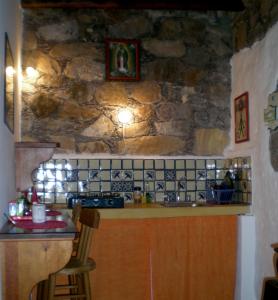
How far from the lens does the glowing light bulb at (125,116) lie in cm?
422

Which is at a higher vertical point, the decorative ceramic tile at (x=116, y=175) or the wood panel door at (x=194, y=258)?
the decorative ceramic tile at (x=116, y=175)

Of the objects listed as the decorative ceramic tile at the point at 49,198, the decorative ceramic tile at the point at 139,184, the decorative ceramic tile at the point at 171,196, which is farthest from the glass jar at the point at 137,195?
the decorative ceramic tile at the point at 49,198

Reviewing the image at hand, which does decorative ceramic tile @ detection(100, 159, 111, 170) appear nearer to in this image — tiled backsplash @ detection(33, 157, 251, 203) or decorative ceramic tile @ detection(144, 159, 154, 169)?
tiled backsplash @ detection(33, 157, 251, 203)

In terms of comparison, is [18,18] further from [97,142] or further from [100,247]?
[100,247]

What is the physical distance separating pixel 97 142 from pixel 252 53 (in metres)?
1.57

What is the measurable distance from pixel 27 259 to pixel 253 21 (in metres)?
2.74

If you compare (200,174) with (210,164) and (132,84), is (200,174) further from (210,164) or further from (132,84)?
(132,84)

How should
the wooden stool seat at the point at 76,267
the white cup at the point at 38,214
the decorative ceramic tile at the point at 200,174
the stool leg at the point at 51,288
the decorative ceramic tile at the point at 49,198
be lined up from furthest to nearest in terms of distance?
the decorative ceramic tile at the point at 200,174, the decorative ceramic tile at the point at 49,198, the white cup at the point at 38,214, the wooden stool seat at the point at 76,267, the stool leg at the point at 51,288

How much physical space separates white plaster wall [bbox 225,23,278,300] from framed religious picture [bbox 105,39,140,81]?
39.9 inches

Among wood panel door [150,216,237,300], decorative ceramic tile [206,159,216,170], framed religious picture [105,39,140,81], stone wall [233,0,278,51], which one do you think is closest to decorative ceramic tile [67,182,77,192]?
wood panel door [150,216,237,300]

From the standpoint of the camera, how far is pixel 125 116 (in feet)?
13.9

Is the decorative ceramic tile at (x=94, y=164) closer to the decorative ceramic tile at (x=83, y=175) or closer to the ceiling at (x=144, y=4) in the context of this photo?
the decorative ceramic tile at (x=83, y=175)

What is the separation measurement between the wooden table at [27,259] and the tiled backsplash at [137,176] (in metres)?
1.78

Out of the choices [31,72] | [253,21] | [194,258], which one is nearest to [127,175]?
[194,258]
